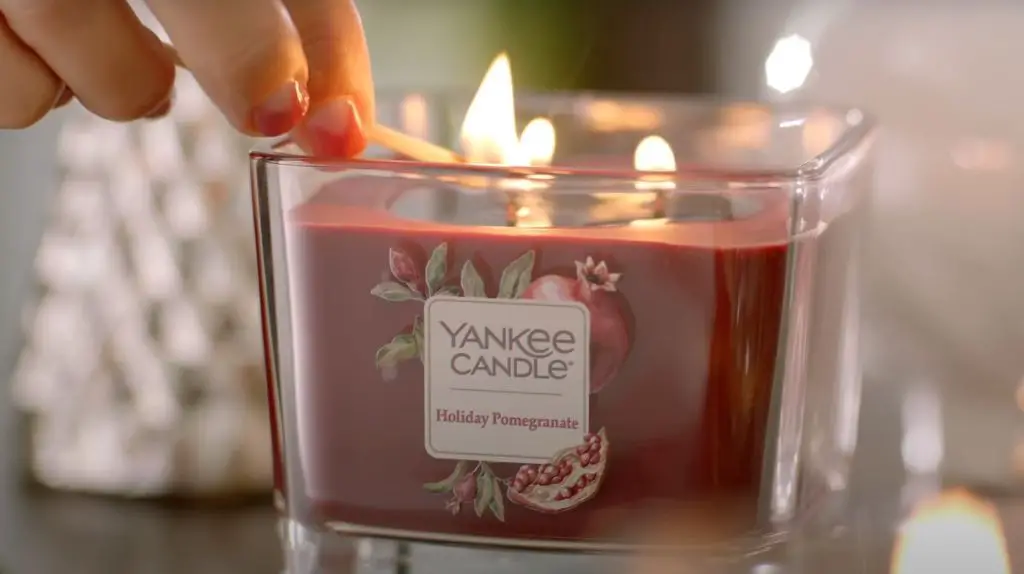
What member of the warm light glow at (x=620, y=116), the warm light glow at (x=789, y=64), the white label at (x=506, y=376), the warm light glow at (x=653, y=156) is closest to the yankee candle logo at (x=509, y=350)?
the white label at (x=506, y=376)

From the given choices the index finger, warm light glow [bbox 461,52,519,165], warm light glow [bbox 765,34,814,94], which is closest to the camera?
the index finger

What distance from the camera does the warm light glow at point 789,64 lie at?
686 millimetres

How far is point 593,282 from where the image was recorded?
1.29 ft

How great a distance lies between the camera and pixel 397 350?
1.36 feet

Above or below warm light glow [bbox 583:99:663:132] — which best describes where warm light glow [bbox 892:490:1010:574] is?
below

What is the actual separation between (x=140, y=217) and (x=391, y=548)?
8.7 inches

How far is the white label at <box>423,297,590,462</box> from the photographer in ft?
1.30

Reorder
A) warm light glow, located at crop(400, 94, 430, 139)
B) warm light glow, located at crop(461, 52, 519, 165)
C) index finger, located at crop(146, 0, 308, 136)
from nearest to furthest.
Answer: index finger, located at crop(146, 0, 308, 136), warm light glow, located at crop(461, 52, 519, 165), warm light glow, located at crop(400, 94, 430, 139)

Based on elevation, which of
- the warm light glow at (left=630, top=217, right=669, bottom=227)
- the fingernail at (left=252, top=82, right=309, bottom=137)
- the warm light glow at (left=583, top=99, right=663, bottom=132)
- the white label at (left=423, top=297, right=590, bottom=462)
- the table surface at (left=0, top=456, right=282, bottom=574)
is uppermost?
the warm light glow at (left=583, top=99, right=663, bottom=132)

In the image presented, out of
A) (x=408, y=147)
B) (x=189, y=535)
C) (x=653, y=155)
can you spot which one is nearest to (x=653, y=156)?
(x=653, y=155)

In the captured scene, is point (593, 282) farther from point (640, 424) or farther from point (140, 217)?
point (140, 217)

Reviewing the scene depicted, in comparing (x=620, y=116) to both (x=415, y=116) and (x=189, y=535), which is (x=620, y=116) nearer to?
(x=415, y=116)

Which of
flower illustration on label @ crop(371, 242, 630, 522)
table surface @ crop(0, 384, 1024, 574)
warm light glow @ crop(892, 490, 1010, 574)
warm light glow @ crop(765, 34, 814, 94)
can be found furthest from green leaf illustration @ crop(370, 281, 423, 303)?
warm light glow @ crop(765, 34, 814, 94)

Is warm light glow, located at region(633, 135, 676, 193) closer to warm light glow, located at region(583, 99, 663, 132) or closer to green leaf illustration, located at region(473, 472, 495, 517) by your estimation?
warm light glow, located at region(583, 99, 663, 132)
